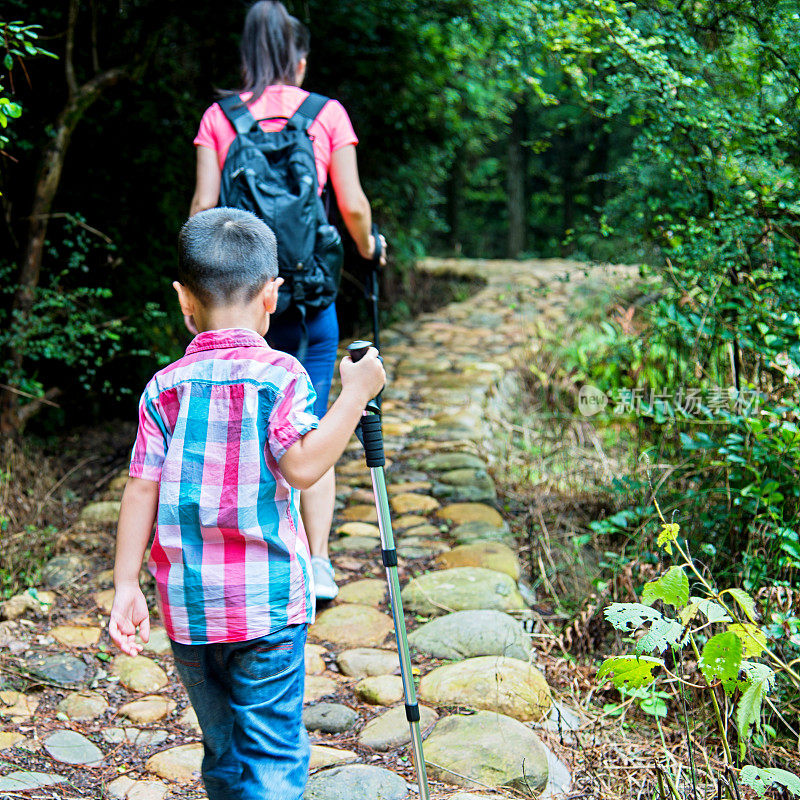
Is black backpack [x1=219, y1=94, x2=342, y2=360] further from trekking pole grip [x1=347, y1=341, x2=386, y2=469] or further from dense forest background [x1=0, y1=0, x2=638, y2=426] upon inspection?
dense forest background [x1=0, y1=0, x2=638, y2=426]

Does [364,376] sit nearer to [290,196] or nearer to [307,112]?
[290,196]

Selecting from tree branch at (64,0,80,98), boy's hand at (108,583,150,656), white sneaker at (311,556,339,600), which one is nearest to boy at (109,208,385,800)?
boy's hand at (108,583,150,656)

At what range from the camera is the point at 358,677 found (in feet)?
8.81

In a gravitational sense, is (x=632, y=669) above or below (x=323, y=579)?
above

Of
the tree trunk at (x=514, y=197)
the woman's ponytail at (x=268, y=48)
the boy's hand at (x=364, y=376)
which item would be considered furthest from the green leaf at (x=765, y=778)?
the tree trunk at (x=514, y=197)

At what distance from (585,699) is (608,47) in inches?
100

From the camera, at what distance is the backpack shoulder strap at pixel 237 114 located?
2.72 m

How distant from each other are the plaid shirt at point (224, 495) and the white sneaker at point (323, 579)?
134cm

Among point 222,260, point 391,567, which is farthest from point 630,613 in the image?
point 222,260

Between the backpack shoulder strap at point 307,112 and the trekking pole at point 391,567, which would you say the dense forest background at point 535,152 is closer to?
the backpack shoulder strap at point 307,112

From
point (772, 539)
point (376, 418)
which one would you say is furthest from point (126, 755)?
point (772, 539)

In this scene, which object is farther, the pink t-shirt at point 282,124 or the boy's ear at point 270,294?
the pink t-shirt at point 282,124

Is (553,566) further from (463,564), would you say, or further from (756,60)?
(756,60)

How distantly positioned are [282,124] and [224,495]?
1.60 metres
